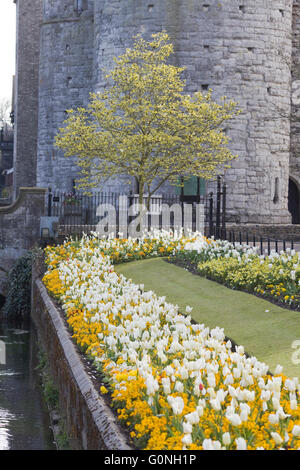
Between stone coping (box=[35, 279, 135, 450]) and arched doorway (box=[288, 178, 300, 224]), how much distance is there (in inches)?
967

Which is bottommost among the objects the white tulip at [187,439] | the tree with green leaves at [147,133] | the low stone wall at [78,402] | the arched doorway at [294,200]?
the low stone wall at [78,402]

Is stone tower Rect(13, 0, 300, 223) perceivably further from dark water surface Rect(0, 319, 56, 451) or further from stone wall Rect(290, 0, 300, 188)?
dark water surface Rect(0, 319, 56, 451)

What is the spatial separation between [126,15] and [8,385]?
1914cm

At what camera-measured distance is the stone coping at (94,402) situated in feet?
19.5

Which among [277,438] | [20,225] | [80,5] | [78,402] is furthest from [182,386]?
[80,5]

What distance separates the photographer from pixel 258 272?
12.4 m

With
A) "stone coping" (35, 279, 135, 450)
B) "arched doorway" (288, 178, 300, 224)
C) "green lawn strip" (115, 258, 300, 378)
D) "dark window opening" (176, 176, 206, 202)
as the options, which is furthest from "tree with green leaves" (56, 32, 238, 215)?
"stone coping" (35, 279, 135, 450)

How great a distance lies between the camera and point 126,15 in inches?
1126

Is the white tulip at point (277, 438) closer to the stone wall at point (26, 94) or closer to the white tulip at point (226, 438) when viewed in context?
the white tulip at point (226, 438)

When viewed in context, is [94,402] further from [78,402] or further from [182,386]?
[182,386]

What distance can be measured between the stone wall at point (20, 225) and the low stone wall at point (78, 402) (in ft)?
37.9

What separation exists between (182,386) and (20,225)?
60.1 feet

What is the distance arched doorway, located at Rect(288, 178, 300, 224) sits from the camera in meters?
33.9

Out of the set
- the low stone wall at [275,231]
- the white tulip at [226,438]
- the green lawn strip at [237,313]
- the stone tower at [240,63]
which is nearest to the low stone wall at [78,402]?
the white tulip at [226,438]
